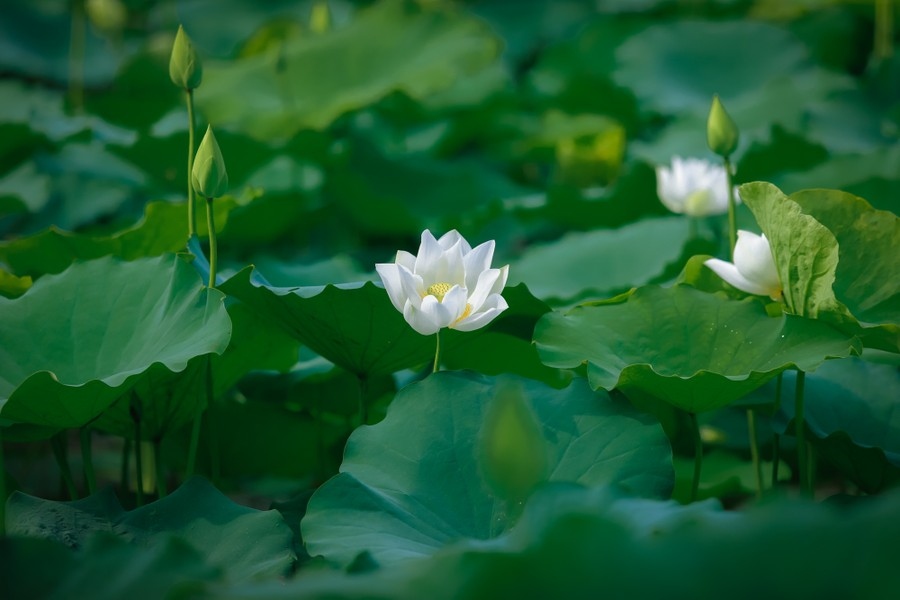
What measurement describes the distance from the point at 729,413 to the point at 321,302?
2.89 feet

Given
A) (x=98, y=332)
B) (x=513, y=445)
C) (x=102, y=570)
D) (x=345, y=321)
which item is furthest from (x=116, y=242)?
(x=513, y=445)

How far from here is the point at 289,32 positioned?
148 inches

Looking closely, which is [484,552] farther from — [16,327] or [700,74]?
[700,74]

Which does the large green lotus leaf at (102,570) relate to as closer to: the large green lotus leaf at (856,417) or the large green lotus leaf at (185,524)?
the large green lotus leaf at (185,524)

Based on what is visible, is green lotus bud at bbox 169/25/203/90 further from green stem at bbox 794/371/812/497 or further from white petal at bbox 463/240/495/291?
green stem at bbox 794/371/812/497

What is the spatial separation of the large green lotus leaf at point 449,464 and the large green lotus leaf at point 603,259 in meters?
0.67

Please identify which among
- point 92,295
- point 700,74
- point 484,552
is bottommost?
point 700,74

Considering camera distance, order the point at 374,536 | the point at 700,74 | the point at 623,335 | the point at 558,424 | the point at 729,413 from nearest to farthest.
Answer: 1. the point at 374,536
2. the point at 558,424
3. the point at 623,335
4. the point at 729,413
5. the point at 700,74

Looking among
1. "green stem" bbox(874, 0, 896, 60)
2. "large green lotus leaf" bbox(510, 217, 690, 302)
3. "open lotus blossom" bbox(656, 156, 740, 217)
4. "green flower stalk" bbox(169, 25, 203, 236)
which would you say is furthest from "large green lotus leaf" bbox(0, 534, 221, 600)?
"green stem" bbox(874, 0, 896, 60)

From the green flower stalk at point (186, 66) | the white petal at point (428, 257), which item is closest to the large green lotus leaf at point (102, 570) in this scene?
the white petal at point (428, 257)

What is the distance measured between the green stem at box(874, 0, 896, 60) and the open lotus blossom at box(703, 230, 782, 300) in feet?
6.80

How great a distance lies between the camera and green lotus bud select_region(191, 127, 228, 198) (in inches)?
51.0

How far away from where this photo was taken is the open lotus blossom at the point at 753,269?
1.32 metres

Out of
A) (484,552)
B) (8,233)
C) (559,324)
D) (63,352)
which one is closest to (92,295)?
(63,352)
